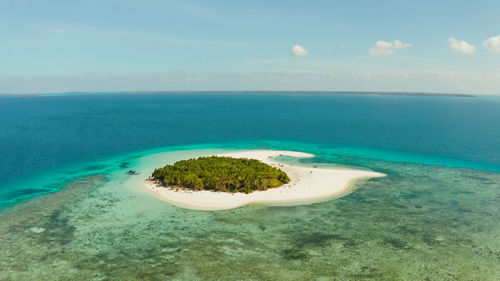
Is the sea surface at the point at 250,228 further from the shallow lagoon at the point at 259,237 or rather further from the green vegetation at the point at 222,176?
the green vegetation at the point at 222,176

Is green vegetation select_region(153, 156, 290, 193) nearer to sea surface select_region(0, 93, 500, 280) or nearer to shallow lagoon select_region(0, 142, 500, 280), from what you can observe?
sea surface select_region(0, 93, 500, 280)

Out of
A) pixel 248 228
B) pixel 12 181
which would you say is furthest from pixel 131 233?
pixel 12 181

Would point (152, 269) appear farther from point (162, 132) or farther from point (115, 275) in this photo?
point (162, 132)

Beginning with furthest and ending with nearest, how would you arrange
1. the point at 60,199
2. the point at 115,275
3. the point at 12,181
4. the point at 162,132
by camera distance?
the point at 162,132, the point at 12,181, the point at 60,199, the point at 115,275

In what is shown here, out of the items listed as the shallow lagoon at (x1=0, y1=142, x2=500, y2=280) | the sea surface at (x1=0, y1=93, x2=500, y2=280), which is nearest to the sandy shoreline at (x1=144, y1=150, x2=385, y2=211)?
the sea surface at (x1=0, y1=93, x2=500, y2=280)

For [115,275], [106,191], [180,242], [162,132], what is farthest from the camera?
[162,132]

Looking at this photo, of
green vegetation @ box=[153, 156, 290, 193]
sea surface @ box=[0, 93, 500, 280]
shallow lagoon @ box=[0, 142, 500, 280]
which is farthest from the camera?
green vegetation @ box=[153, 156, 290, 193]

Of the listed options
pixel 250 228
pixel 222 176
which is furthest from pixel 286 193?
pixel 250 228
